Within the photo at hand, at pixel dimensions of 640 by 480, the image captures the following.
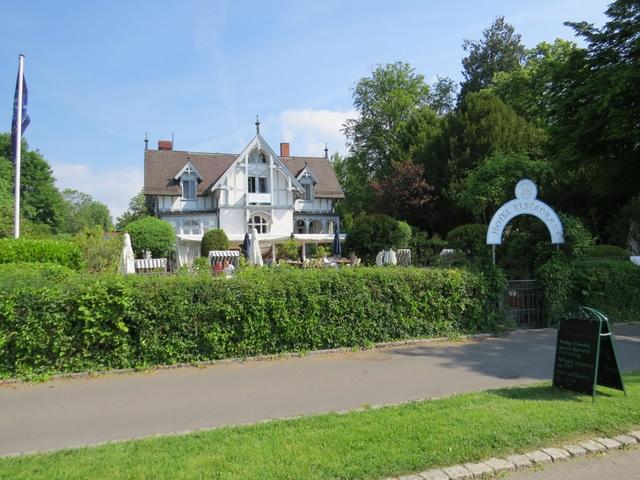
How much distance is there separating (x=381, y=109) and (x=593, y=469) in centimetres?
4864

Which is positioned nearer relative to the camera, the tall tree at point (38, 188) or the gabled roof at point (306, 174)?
the gabled roof at point (306, 174)

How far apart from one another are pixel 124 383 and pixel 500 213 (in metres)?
9.43

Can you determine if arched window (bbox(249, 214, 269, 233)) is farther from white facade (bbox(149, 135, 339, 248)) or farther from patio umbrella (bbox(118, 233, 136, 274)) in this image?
patio umbrella (bbox(118, 233, 136, 274))

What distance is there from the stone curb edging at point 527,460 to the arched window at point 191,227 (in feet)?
119

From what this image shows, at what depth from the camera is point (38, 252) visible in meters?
14.4

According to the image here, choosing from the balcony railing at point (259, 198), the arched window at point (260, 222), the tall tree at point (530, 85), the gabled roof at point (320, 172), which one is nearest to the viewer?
the tall tree at point (530, 85)

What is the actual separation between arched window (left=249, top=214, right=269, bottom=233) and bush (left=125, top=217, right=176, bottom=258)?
10.9m

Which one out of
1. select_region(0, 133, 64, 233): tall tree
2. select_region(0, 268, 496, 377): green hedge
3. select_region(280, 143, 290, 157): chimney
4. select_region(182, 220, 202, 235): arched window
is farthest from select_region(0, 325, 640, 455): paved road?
select_region(0, 133, 64, 233): tall tree

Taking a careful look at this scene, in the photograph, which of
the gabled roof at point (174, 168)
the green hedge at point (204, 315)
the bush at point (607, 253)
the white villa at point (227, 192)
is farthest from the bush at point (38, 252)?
the gabled roof at point (174, 168)

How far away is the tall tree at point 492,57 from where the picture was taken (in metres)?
49.3

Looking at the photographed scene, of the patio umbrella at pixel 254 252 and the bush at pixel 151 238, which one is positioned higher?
the bush at pixel 151 238

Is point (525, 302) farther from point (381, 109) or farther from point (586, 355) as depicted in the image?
point (381, 109)

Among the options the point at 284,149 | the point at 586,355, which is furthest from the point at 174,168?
the point at 586,355

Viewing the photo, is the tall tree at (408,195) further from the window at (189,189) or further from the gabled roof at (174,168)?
the window at (189,189)
